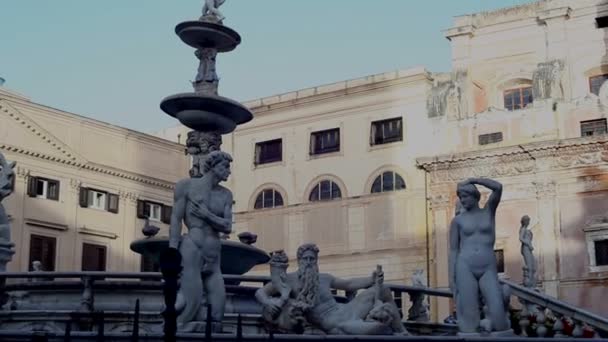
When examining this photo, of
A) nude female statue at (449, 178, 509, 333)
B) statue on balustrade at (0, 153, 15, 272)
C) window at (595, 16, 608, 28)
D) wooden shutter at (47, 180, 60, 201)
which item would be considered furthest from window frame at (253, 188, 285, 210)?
nude female statue at (449, 178, 509, 333)

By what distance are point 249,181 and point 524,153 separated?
13665 mm

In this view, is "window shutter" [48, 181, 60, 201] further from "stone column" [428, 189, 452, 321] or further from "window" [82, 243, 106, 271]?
"stone column" [428, 189, 452, 321]

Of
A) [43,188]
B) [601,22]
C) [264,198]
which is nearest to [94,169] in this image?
[43,188]

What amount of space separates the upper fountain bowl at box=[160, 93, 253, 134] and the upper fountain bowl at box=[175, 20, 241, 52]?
1.70 meters

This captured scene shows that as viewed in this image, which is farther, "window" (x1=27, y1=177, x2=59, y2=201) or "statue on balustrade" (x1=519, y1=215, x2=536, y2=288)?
"window" (x1=27, y1=177, x2=59, y2=201)

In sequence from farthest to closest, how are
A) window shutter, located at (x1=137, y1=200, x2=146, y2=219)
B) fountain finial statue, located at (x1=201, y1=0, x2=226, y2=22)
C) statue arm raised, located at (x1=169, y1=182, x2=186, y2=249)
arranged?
window shutter, located at (x1=137, y1=200, x2=146, y2=219) → fountain finial statue, located at (x1=201, y1=0, x2=226, y2=22) → statue arm raised, located at (x1=169, y1=182, x2=186, y2=249)

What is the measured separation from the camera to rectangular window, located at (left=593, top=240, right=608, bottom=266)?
35.6 metres

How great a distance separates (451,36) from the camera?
40.6m

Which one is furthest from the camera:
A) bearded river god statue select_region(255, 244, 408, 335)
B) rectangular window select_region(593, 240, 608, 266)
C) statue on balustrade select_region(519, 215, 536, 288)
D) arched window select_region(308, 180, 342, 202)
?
arched window select_region(308, 180, 342, 202)

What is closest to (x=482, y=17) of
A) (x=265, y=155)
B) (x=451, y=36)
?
(x=451, y=36)

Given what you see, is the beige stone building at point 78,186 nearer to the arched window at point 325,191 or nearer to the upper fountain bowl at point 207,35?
the arched window at point 325,191

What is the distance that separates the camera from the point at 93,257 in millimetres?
41188

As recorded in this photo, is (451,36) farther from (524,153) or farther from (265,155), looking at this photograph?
(265,155)

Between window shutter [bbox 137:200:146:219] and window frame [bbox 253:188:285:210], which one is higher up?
window frame [bbox 253:188:285:210]
